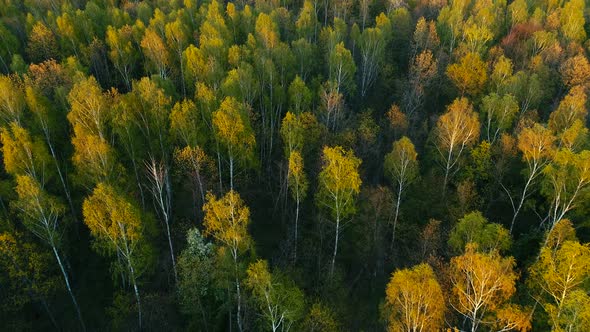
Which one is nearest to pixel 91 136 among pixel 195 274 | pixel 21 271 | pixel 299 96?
pixel 21 271

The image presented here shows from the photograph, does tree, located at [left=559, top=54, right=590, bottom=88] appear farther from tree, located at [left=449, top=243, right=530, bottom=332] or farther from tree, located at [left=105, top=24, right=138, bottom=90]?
tree, located at [left=105, top=24, right=138, bottom=90]

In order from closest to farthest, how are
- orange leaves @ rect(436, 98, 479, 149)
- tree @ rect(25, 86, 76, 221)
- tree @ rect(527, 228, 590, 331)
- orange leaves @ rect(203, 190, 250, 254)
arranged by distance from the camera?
tree @ rect(527, 228, 590, 331)
orange leaves @ rect(203, 190, 250, 254)
tree @ rect(25, 86, 76, 221)
orange leaves @ rect(436, 98, 479, 149)

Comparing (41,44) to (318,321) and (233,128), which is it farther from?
(318,321)

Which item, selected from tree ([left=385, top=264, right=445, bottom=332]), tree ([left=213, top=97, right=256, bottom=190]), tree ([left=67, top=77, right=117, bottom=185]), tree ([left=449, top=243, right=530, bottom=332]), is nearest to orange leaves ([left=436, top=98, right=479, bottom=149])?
tree ([left=449, top=243, right=530, bottom=332])

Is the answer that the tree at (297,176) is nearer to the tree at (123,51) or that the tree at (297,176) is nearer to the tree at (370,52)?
the tree at (370,52)

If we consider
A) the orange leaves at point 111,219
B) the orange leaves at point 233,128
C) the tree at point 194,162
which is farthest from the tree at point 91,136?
the orange leaves at point 233,128

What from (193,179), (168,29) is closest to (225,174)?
(193,179)
